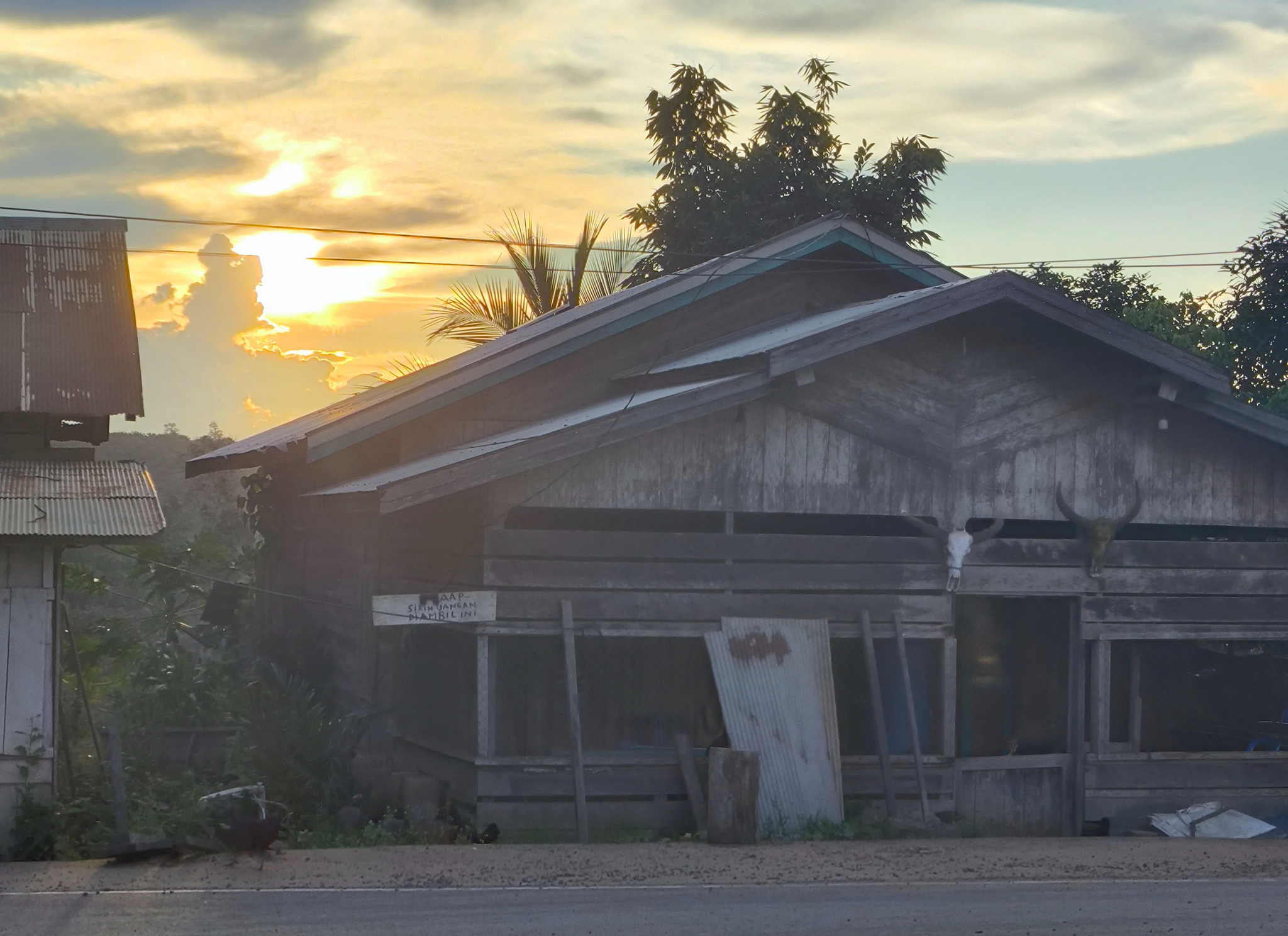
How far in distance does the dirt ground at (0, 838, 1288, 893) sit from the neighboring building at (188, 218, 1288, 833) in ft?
3.92

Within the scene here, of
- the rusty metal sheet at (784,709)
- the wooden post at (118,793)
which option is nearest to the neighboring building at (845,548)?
the rusty metal sheet at (784,709)

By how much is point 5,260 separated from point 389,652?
5253 mm

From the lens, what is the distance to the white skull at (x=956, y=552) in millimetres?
13328

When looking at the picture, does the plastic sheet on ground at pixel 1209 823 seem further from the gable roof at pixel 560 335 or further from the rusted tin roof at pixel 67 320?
the rusted tin roof at pixel 67 320

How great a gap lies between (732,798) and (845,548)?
2749mm

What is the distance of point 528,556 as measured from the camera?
12.2 meters

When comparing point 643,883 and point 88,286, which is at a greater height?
point 88,286

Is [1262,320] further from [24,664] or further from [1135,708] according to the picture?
[24,664]

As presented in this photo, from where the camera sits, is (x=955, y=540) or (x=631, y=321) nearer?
(x=955, y=540)

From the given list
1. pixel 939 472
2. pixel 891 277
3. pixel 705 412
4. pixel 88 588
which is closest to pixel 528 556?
pixel 705 412

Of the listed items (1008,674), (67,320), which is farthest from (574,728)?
(67,320)

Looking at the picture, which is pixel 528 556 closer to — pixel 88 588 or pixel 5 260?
pixel 5 260

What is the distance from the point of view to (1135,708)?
14453 mm

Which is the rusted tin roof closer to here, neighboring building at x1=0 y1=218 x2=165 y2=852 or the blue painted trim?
neighboring building at x1=0 y1=218 x2=165 y2=852
